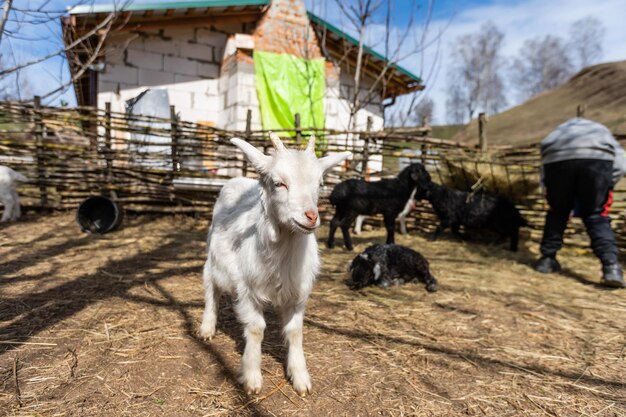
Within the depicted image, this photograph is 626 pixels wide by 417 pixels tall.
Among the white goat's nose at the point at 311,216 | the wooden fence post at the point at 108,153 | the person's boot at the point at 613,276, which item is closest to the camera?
the white goat's nose at the point at 311,216

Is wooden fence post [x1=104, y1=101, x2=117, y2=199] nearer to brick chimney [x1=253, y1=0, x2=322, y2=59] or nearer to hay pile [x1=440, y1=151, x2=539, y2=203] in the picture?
brick chimney [x1=253, y1=0, x2=322, y2=59]

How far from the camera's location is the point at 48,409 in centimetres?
194

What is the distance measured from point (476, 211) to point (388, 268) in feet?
10.1

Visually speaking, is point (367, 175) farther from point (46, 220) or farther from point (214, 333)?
point (46, 220)

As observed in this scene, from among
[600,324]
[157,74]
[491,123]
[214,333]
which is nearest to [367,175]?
[600,324]

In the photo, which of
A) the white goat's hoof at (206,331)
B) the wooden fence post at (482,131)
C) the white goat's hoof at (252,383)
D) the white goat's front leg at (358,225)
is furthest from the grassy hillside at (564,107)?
the white goat's hoof at (252,383)

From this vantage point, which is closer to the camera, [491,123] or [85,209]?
[85,209]

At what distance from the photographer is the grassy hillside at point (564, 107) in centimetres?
2609

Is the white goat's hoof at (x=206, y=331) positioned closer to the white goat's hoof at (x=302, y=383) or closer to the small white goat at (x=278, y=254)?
the small white goat at (x=278, y=254)

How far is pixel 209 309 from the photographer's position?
2.89m

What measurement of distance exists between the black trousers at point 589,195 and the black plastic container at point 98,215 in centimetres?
649

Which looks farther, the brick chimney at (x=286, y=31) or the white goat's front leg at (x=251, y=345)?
the brick chimney at (x=286, y=31)

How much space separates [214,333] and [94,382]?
86cm

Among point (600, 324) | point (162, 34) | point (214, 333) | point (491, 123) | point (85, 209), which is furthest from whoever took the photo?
point (491, 123)
